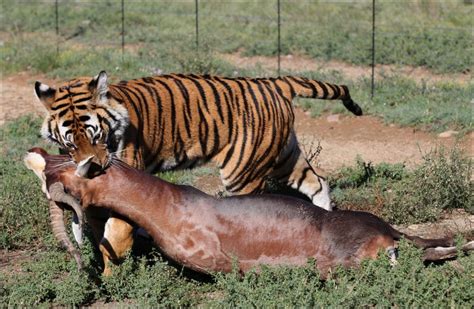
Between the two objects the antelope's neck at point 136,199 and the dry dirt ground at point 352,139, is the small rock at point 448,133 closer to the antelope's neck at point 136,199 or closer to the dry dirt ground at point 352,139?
the dry dirt ground at point 352,139

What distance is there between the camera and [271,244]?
18.4 ft

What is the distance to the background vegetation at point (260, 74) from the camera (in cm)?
537

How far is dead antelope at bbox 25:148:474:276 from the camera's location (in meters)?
5.58

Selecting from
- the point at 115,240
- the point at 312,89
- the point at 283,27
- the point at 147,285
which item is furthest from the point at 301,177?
the point at 283,27

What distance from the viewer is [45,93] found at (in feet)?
20.8

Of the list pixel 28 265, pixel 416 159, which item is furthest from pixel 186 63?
pixel 28 265

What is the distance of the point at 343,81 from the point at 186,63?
87.9 inches

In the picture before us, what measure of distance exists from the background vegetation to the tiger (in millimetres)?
728

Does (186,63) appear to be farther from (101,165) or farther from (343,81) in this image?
(101,165)

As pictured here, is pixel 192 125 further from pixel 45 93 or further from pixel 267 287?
→ pixel 267 287

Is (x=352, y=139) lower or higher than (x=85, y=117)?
lower

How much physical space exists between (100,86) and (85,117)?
0.79 ft

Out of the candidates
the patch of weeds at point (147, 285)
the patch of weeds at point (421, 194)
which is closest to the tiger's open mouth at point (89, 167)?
the patch of weeds at point (147, 285)

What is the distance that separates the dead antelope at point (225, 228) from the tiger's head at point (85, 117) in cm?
49
